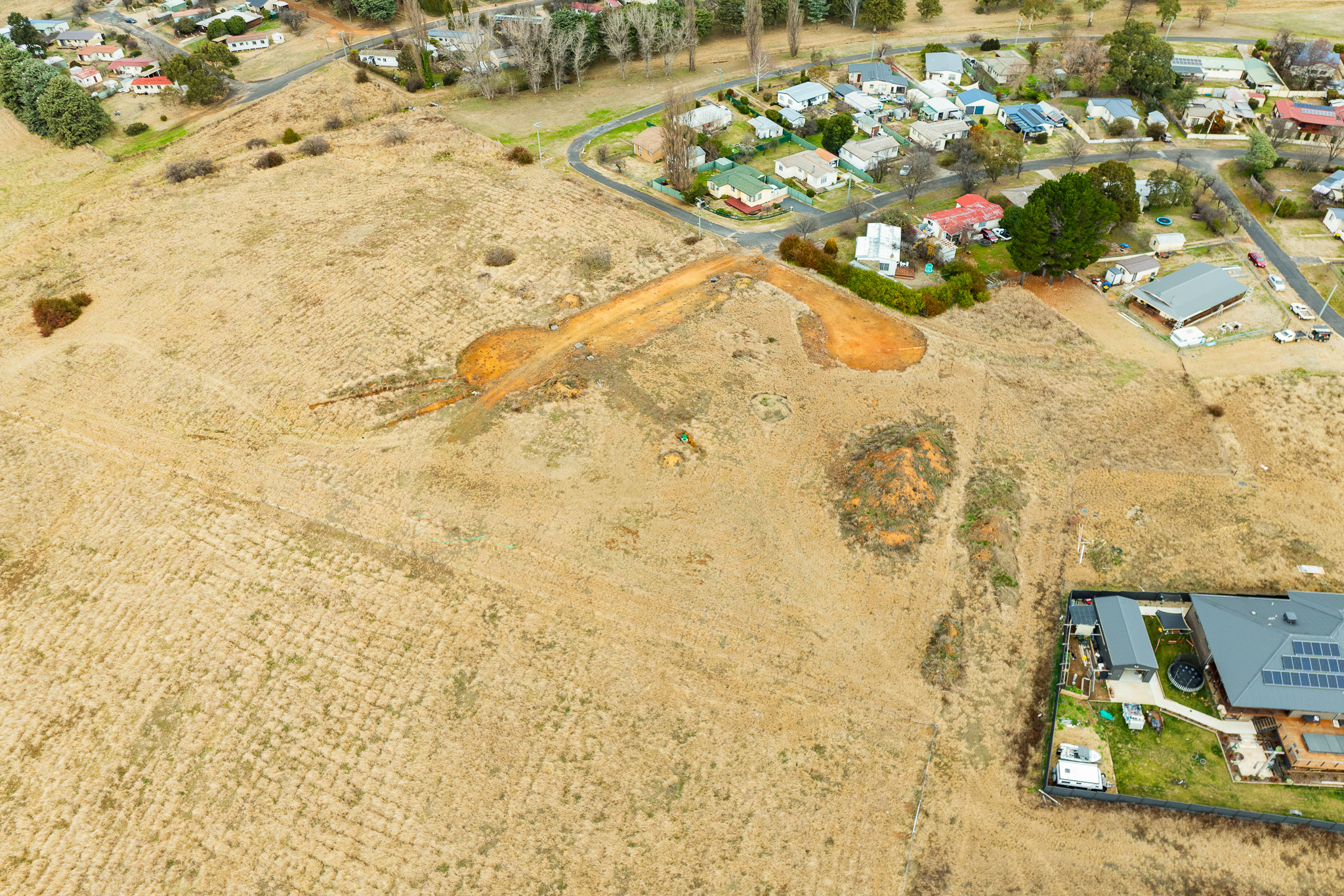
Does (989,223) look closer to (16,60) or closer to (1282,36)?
(1282,36)

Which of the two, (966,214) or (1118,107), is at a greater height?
(1118,107)

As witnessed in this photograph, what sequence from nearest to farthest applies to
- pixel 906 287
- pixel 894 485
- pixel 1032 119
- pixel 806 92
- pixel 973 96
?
1. pixel 894 485
2. pixel 906 287
3. pixel 1032 119
4. pixel 973 96
5. pixel 806 92

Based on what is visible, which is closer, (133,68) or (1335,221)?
(1335,221)

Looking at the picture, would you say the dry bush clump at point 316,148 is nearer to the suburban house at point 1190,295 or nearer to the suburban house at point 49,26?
the suburban house at point 49,26

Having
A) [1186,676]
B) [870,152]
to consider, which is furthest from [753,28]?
[1186,676]

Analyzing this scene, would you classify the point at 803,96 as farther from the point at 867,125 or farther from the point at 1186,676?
the point at 1186,676

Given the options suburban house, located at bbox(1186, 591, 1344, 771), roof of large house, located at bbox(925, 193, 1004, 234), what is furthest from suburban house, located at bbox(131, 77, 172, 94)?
suburban house, located at bbox(1186, 591, 1344, 771)

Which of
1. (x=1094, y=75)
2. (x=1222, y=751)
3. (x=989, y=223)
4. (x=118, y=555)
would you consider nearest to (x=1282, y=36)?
(x=1094, y=75)
